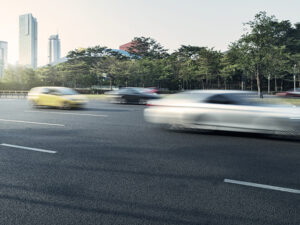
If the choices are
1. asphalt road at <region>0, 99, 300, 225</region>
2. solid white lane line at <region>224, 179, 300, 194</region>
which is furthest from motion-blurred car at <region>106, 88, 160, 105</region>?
solid white lane line at <region>224, 179, 300, 194</region>

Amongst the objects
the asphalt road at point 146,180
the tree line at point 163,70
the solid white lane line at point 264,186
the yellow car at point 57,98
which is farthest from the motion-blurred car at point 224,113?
the tree line at point 163,70

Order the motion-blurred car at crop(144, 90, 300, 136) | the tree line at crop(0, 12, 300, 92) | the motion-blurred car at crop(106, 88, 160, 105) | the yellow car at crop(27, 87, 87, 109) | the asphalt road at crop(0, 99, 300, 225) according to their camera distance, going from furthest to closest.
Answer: the tree line at crop(0, 12, 300, 92) < the motion-blurred car at crop(106, 88, 160, 105) < the yellow car at crop(27, 87, 87, 109) < the motion-blurred car at crop(144, 90, 300, 136) < the asphalt road at crop(0, 99, 300, 225)

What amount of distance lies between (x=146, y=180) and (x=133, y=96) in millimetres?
18644

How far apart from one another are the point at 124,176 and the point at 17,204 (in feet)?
5.25

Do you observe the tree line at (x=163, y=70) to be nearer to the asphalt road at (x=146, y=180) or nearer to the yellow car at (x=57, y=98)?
the yellow car at (x=57, y=98)

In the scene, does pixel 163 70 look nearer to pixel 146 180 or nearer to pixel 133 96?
pixel 133 96

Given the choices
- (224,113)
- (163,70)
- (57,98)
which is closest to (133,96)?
(57,98)

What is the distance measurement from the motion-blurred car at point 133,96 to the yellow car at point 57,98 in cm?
628

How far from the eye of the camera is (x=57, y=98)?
1661 cm

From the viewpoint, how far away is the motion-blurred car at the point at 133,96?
74.4ft

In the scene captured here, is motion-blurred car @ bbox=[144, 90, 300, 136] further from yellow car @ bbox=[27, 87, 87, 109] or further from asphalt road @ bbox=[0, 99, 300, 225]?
yellow car @ bbox=[27, 87, 87, 109]

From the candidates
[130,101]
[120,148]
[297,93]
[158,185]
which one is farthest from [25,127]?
[297,93]

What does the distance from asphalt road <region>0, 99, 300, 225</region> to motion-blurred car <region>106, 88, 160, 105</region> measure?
587 inches

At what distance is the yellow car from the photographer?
16422mm
